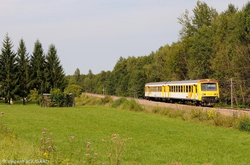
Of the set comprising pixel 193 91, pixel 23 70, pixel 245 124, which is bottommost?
pixel 245 124

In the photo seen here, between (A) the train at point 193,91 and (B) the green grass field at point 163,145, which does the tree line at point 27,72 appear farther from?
(B) the green grass field at point 163,145

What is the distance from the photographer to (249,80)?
42031mm

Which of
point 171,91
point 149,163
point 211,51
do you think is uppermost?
point 211,51

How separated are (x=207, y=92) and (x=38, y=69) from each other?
34211 mm

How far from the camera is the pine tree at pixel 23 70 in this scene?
5851 centimetres

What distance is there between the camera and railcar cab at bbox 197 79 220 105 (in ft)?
114

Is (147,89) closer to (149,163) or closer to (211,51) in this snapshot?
(211,51)

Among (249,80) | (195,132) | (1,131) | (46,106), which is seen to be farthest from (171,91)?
(1,131)

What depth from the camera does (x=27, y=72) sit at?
59500 mm

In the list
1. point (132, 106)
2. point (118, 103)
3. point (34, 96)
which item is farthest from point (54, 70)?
point (132, 106)

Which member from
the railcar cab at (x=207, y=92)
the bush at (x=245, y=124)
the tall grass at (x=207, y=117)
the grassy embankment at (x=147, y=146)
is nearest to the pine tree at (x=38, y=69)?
the tall grass at (x=207, y=117)

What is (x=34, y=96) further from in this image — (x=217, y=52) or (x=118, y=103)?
(x=217, y=52)

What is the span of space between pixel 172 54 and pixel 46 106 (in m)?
28.0

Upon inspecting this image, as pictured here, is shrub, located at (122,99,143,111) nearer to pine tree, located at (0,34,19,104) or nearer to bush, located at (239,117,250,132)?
bush, located at (239,117,250,132)
